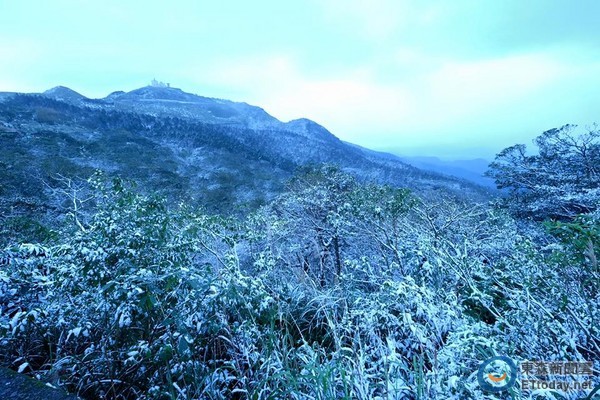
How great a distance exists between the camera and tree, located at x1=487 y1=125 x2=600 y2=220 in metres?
9.28

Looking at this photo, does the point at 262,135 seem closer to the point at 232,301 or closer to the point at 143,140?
the point at 143,140

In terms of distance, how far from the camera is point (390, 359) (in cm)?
205

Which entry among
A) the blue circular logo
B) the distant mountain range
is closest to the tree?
the distant mountain range

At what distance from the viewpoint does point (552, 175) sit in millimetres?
10281

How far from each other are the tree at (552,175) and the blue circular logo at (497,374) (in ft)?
30.3

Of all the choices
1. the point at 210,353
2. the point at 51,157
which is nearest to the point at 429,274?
the point at 210,353

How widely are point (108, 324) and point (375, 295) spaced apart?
2467 millimetres

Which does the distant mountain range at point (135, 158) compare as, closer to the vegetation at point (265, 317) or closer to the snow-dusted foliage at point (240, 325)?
the vegetation at point (265, 317)

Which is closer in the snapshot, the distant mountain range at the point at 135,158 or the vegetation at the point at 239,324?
the vegetation at the point at 239,324

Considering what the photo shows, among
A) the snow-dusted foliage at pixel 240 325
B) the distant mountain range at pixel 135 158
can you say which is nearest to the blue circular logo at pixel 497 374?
the snow-dusted foliage at pixel 240 325

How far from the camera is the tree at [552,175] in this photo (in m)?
9.28

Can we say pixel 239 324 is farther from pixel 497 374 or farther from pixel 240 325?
pixel 497 374

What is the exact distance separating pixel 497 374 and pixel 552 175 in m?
12.0

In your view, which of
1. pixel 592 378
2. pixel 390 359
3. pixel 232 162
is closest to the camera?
pixel 592 378
